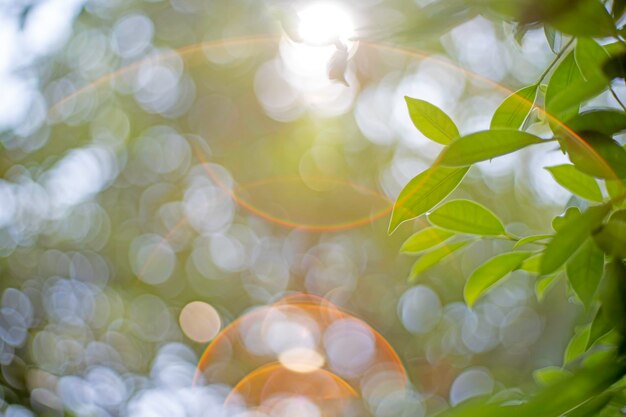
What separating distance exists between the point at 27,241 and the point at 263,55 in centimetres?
268

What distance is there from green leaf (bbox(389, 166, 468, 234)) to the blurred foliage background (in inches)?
170

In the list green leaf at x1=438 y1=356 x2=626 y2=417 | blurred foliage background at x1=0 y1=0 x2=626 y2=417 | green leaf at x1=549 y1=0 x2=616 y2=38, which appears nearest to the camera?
green leaf at x1=438 y1=356 x2=626 y2=417

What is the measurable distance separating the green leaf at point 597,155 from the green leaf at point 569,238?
25 millimetres

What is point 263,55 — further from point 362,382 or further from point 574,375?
point 574,375

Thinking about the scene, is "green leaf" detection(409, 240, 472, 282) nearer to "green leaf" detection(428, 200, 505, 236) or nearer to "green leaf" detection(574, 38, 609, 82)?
"green leaf" detection(428, 200, 505, 236)

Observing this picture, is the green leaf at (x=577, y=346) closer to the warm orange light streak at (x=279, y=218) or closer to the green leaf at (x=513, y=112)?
the green leaf at (x=513, y=112)

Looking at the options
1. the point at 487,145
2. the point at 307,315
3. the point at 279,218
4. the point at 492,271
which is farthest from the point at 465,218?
the point at 307,315

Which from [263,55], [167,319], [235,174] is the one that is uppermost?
[263,55]

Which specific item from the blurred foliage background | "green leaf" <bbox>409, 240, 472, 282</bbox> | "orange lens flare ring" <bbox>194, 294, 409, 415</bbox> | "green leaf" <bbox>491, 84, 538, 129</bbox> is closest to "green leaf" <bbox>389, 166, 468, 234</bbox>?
"green leaf" <bbox>491, 84, 538, 129</bbox>

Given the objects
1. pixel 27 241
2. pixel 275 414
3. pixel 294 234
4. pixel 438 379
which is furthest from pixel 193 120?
pixel 438 379

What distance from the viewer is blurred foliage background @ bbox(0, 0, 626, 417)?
5.00 meters

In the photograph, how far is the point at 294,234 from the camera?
20.4 ft

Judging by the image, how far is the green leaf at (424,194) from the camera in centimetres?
49

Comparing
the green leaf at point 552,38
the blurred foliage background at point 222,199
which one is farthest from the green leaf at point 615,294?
the blurred foliage background at point 222,199
